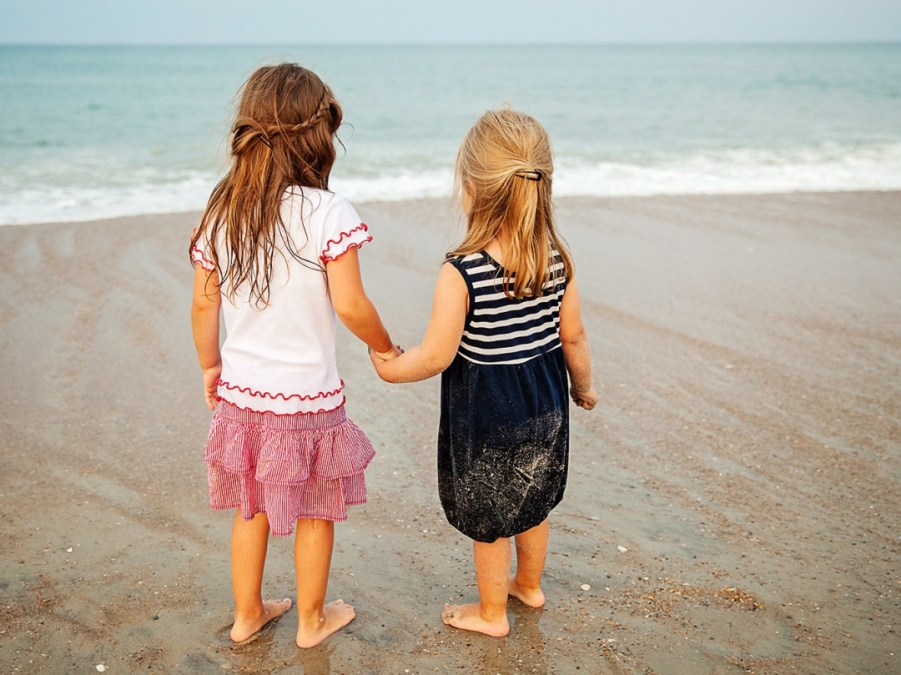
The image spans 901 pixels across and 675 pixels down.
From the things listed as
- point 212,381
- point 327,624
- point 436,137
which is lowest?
point 327,624

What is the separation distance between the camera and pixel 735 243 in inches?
252

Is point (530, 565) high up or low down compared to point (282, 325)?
down

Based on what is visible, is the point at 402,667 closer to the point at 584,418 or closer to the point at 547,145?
the point at 547,145

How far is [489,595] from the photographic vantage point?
2.25 meters

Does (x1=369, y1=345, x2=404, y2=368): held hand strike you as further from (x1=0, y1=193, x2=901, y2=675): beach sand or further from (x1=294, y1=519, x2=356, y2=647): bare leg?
(x1=0, y1=193, x2=901, y2=675): beach sand

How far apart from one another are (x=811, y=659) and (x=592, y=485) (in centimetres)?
108

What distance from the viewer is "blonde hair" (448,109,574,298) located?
190 cm

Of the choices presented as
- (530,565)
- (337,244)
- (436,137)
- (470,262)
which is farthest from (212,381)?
(436,137)

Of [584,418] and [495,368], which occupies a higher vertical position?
[495,368]

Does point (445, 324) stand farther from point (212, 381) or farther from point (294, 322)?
point (212, 381)

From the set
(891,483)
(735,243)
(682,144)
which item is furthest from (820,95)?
(891,483)

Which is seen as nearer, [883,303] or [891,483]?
[891,483]

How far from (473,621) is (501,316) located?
97cm

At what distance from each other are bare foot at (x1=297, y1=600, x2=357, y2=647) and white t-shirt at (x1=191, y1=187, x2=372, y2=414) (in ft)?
2.27
